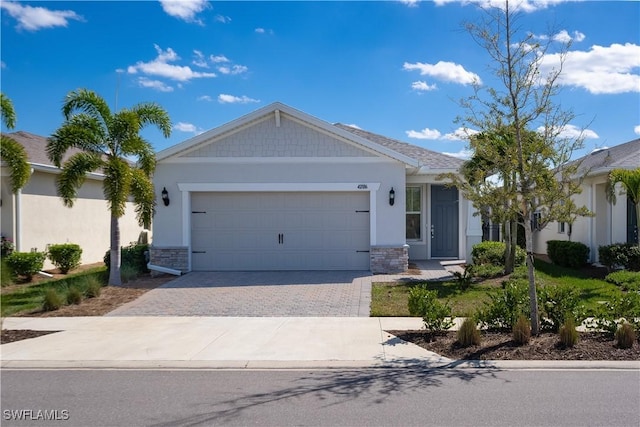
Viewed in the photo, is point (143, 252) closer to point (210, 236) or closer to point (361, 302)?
point (210, 236)

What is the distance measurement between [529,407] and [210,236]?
11317 mm

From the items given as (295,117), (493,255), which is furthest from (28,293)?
(493,255)

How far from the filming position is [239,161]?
14.9 meters

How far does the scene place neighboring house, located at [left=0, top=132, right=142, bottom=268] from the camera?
15.1 metres

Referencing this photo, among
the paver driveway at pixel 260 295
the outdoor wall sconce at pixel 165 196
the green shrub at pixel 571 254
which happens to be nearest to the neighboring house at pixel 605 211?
the green shrub at pixel 571 254

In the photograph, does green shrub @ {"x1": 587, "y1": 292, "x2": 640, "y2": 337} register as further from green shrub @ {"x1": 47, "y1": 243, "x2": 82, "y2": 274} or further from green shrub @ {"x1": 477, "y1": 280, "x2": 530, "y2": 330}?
green shrub @ {"x1": 47, "y1": 243, "x2": 82, "y2": 274}

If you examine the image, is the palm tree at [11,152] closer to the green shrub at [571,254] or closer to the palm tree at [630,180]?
the palm tree at [630,180]

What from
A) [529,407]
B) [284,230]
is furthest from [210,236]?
[529,407]

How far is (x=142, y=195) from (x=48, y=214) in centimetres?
598

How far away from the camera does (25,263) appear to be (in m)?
14.6

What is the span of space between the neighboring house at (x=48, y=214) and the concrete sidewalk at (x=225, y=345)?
21.1 feet

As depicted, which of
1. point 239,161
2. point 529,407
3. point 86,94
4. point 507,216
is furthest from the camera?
point 239,161

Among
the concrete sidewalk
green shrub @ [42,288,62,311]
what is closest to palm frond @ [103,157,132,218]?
green shrub @ [42,288,62,311]

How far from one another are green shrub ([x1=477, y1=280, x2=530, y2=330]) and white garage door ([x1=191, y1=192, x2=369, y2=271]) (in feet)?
22.0
